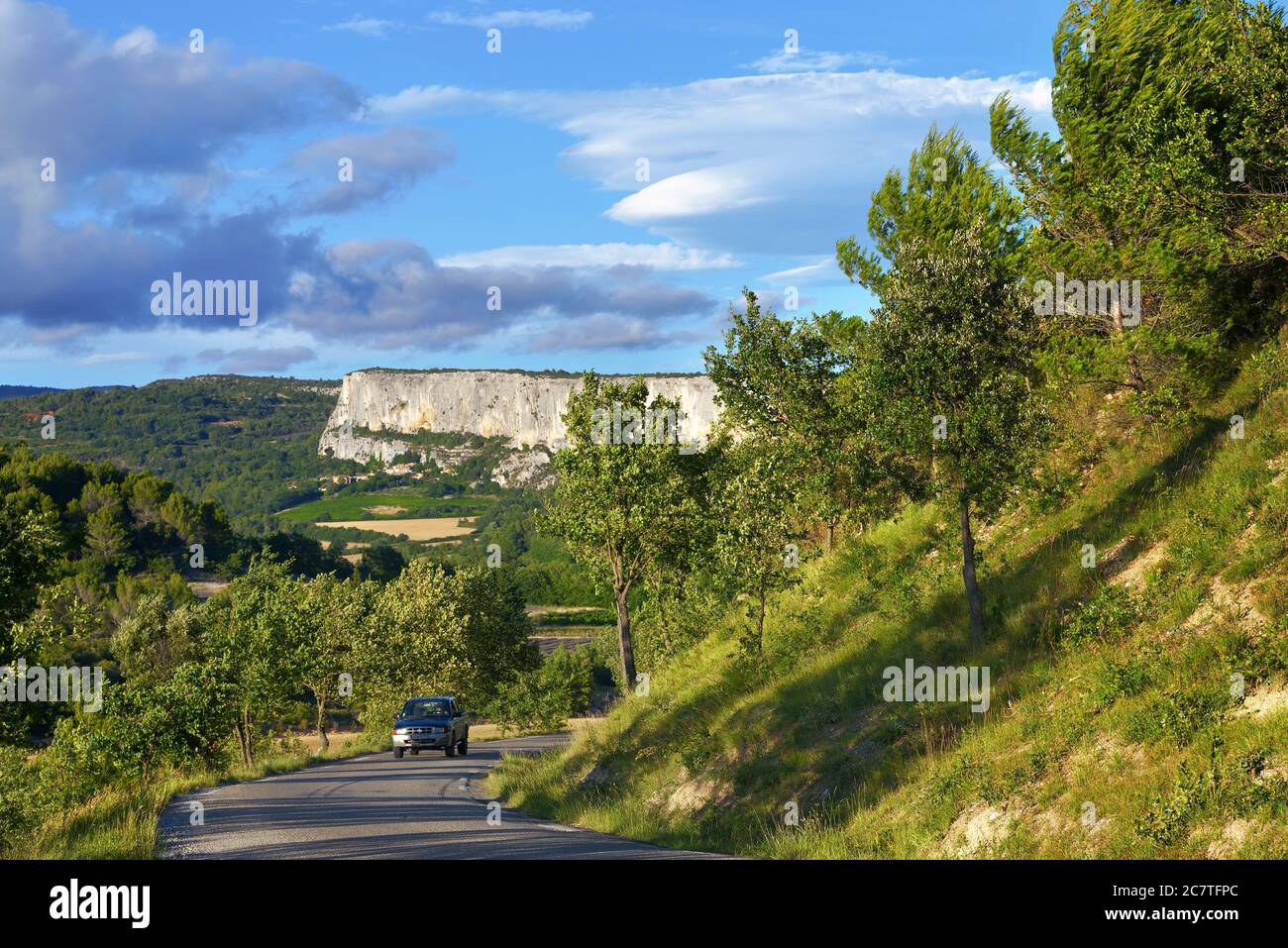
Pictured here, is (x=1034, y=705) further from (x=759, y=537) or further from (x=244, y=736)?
(x=244, y=736)

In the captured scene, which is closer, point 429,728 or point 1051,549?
point 1051,549

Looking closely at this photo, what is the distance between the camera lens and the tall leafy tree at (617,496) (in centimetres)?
3734

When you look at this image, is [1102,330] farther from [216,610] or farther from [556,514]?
[216,610]

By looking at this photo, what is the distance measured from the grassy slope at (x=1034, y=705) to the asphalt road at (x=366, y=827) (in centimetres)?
211

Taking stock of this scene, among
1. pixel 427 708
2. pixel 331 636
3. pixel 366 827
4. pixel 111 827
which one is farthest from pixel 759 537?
pixel 331 636

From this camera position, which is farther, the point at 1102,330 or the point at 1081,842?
A: the point at 1102,330

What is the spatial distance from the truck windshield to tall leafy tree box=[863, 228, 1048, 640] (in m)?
25.3

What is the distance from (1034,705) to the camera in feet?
56.3

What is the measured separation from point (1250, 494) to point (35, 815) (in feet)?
69.9

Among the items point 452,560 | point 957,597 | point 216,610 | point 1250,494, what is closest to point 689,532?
point 957,597

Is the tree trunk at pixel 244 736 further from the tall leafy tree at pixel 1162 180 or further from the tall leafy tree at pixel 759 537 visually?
the tall leafy tree at pixel 1162 180

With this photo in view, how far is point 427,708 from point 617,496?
11803mm

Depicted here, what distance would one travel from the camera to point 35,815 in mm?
17219

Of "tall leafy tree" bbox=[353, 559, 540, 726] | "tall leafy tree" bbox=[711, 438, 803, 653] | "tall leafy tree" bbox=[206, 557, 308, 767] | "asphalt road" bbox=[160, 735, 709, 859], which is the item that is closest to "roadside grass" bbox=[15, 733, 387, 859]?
"asphalt road" bbox=[160, 735, 709, 859]
